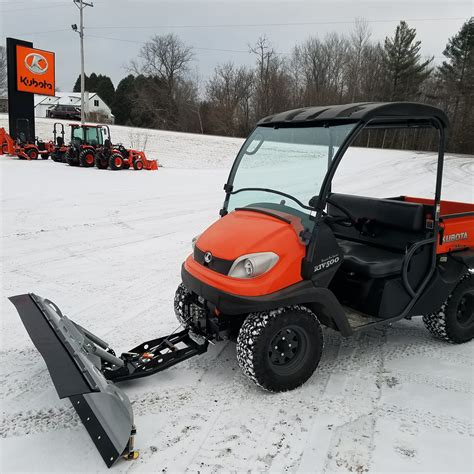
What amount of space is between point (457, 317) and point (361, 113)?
6.67ft

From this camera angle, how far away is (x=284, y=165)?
334 centimetres

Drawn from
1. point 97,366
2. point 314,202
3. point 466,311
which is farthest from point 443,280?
point 97,366

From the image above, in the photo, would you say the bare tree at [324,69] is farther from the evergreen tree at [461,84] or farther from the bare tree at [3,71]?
the bare tree at [3,71]

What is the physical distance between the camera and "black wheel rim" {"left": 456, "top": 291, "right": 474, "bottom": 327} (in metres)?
3.84

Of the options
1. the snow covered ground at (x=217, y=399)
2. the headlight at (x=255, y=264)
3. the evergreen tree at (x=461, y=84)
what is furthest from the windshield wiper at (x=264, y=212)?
the evergreen tree at (x=461, y=84)

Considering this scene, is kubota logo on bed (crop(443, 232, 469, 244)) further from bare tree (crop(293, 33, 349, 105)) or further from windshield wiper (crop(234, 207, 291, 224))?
bare tree (crop(293, 33, 349, 105))

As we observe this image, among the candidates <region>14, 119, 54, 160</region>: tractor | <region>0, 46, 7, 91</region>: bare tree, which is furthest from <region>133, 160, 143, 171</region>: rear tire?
<region>0, 46, 7, 91</region>: bare tree

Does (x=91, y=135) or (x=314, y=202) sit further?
(x=91, y=135)

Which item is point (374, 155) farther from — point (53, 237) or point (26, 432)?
point (26, 432)

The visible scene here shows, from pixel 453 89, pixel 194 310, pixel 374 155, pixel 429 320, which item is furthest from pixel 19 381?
pixel 453 89

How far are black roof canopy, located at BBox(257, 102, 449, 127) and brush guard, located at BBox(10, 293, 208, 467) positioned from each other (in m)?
1.71

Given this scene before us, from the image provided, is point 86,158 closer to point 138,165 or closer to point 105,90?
point 138,165

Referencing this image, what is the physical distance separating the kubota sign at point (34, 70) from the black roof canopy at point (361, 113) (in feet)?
71.7

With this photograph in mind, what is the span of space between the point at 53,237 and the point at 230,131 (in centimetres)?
3693
